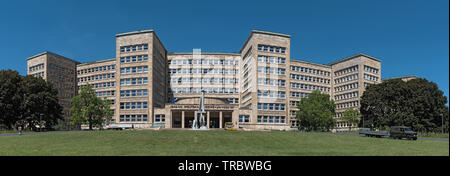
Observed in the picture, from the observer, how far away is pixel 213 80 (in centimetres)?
10138

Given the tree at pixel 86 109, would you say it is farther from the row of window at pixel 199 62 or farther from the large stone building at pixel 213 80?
the row of window at pixel 199 62

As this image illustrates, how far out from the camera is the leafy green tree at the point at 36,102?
68125 mm

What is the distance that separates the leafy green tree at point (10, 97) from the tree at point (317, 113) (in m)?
65.7

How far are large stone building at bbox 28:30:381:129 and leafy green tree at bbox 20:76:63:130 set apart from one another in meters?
18.0

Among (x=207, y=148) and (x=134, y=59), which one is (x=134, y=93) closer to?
(x=134, y=59)

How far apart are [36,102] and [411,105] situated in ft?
277

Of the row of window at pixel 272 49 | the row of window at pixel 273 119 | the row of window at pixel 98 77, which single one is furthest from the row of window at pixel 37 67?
the row of window at pixel 273 119

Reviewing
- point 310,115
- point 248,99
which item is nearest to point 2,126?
point 248,99

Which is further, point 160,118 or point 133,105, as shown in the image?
point 133,105

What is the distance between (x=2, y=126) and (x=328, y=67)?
101 meters

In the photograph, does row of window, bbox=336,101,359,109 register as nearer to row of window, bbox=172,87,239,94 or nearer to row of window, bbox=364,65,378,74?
row of window, bbox=364,65,378,74

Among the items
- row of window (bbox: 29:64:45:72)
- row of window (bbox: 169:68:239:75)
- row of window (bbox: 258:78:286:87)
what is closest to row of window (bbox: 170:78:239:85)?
row of window (bbox: 169:68:239:75)

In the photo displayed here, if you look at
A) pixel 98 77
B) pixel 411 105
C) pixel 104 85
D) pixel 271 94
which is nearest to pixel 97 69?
pixel 98 77

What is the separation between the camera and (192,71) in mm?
101625
